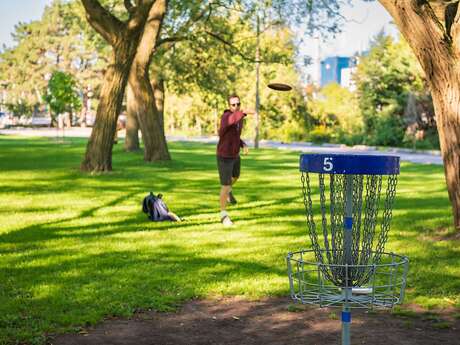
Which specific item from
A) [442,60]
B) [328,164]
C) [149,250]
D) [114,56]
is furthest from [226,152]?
[114,56]

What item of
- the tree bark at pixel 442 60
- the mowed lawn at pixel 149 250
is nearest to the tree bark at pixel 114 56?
the mowed lawn at pixel 149 250

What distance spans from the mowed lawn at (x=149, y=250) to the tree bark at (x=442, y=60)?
53.3 inches

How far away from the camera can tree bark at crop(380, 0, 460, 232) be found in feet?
35.8

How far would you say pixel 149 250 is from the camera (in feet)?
35.7

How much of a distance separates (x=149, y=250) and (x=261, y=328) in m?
4.06

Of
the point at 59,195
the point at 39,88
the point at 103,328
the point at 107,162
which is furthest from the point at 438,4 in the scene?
the point at 39,88

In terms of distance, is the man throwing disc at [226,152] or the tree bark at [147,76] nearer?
the man throwing disc at [226,152]

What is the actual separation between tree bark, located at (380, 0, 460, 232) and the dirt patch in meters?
4.03

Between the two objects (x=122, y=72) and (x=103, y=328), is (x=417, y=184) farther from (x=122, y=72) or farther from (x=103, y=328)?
(x=103, y=328)

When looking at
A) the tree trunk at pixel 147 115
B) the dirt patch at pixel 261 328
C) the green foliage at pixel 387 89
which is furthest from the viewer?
the green foliage at pixel 387 89

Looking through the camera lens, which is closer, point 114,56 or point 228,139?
point 228,139

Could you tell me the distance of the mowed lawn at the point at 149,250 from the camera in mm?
7867

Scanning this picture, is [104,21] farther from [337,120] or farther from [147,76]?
[337,120]

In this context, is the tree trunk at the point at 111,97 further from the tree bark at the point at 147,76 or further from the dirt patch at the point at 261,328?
the dirt patch at the point at 261,328
